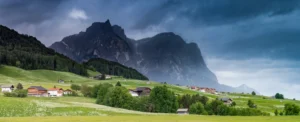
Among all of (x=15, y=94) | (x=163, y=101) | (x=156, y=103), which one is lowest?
(x=156, y=103)

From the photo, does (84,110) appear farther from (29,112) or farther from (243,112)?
(243,112)

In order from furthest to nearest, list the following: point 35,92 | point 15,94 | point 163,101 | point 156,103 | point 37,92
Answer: point 37,92
point 35,92
point 156,103
point 163,101
point 15,94

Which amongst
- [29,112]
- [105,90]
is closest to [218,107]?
[105,90]

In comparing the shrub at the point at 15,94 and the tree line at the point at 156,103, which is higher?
the shrub at the point at 15,94

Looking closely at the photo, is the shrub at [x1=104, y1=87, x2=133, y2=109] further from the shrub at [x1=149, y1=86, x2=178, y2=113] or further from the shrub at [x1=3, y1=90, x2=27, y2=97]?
the shrub at [x1=3, y1=90, x2=27, y2=97]

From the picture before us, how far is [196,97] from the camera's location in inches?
6068

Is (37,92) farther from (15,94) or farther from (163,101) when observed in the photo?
(163,101)

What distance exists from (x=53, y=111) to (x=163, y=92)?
65.5 meters

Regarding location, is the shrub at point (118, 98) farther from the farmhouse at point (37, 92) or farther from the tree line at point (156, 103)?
the farmhouse at point (37, 92)

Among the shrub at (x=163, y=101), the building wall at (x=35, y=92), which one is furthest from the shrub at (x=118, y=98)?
the building wall at (x=35, y=92)

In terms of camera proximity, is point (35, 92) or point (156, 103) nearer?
point (156, 103)

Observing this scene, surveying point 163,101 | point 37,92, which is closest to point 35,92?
point 37,92

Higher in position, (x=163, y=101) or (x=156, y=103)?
(x=163, y=101)

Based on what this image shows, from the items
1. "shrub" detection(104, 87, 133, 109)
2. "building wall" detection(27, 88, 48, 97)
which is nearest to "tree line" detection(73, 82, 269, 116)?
"shrub" detection(104, 87, 133, 109)
